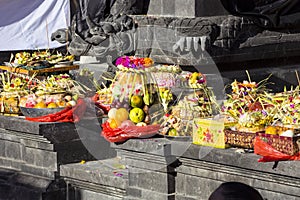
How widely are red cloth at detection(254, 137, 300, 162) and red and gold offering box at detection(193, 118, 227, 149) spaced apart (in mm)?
399

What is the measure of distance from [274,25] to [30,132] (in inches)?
116

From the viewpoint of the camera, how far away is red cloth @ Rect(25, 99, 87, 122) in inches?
423

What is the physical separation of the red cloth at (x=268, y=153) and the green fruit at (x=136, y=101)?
1.53m

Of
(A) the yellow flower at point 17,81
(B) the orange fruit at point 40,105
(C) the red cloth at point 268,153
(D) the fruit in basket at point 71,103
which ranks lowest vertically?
(C) the red cloth at point 268,153

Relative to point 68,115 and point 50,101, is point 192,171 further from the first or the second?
point 50,101

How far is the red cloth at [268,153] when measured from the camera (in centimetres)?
852

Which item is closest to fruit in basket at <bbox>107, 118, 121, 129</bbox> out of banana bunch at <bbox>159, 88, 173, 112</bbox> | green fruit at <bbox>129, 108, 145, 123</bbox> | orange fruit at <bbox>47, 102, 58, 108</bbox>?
green fruit at <bbox>129, 108, 145, 123</bbox>

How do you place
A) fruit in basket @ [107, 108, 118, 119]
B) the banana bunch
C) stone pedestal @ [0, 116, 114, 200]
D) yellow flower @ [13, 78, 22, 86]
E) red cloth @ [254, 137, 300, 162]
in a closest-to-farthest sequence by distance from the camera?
1. red cloth @ [254, 137, 300, 162]
2. the banana bunch
3. fruit in basket @ [107, 108, 118, 119]
4. stone pedestal @ [0, 116, 114, 200]
5. yellow flower @ [13, 78, 22, 86]

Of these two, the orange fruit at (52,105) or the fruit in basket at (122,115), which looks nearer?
the fruit in basket at (122,115)

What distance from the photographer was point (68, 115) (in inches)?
Answer: 425

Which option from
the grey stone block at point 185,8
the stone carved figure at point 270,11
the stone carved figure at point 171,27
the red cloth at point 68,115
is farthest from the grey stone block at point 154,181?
the stone carved figure at point 270,11

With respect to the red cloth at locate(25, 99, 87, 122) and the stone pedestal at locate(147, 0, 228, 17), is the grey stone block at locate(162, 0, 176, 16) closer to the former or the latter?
the stone pedestal at locate(147, 0, 228, 17)

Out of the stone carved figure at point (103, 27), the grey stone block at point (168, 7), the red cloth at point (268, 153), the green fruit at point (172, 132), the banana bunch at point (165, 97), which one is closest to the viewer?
the red cloth at point (268, 153)

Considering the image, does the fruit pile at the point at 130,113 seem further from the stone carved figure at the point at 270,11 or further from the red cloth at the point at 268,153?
the stone carved figure at the point at 270,11
